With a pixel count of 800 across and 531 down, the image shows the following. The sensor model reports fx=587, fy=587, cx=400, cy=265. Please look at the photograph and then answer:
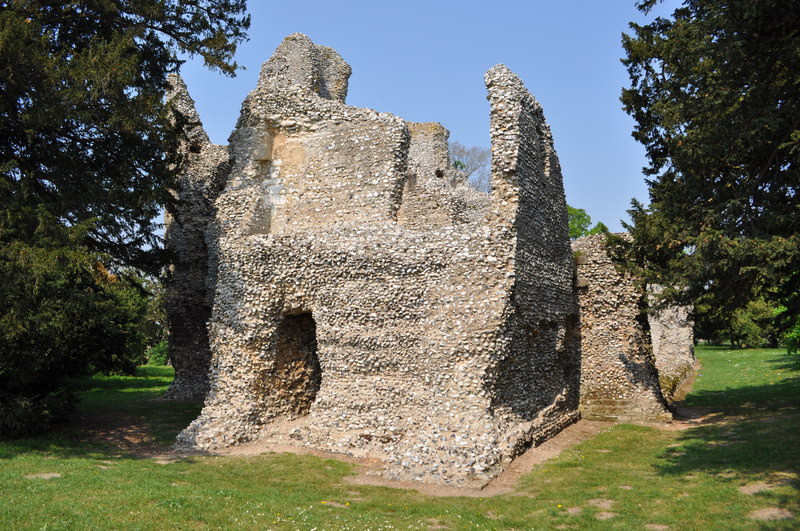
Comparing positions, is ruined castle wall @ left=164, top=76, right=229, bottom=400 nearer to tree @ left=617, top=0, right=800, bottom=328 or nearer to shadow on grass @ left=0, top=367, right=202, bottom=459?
shadow on grass @ left=0, top=367, right=202, bottom=459

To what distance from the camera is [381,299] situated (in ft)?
45.3

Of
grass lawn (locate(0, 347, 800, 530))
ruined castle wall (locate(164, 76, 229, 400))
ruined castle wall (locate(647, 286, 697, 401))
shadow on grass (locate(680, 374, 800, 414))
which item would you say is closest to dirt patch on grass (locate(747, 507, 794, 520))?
grass lawn (locate(0, 347, 800, 530))

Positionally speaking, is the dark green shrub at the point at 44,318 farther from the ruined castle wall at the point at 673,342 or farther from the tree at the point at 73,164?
the ruined castle wall at the point at 673,342

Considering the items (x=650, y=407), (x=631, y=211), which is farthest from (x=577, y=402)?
(x=631, y=211)

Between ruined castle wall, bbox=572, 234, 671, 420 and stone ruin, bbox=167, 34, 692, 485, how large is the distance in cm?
8

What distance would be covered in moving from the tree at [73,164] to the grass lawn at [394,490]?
2.19m

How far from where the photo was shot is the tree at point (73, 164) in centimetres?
1180

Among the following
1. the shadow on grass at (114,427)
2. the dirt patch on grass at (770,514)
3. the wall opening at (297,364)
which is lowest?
the shadow on grass at (114,427)

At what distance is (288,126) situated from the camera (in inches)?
663

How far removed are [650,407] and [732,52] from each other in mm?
10648

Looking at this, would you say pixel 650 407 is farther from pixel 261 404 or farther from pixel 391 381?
pixel 261 404

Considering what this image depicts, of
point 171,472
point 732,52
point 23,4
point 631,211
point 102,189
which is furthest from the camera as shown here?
point 631,211

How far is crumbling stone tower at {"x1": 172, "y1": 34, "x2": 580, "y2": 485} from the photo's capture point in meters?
12.8

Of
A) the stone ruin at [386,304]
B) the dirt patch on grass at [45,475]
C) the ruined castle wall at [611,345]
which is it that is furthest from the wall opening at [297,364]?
the ruined castle wall at [611,345]
